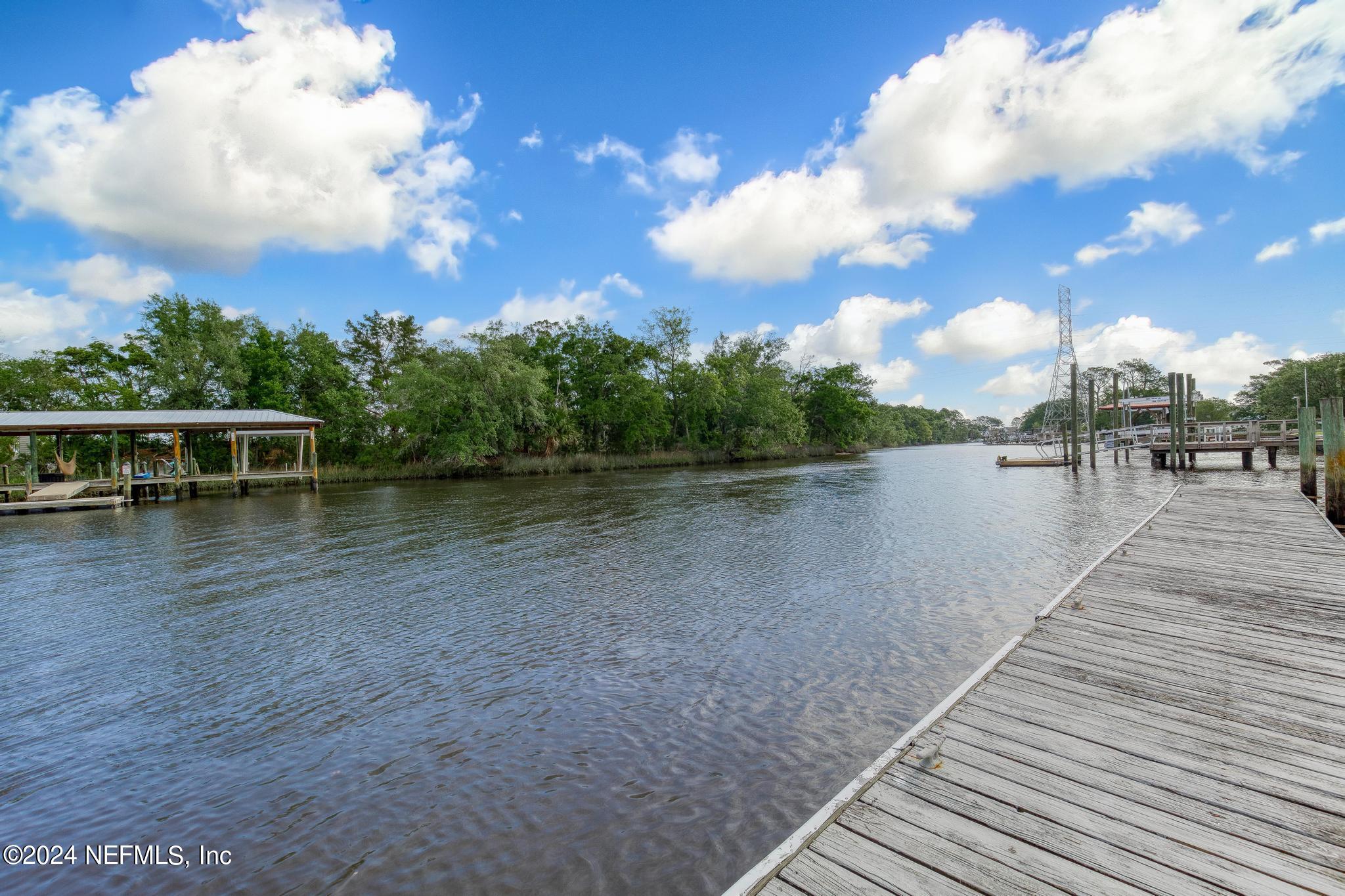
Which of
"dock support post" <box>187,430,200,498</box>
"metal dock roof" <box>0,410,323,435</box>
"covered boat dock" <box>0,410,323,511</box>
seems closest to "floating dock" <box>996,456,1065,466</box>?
"metal dock roof" <box>0,410,323,435</box>

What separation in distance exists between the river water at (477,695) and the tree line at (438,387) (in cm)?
2835

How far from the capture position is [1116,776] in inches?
125

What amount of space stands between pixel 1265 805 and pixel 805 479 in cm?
3088

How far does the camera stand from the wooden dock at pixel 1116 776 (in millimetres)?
2463

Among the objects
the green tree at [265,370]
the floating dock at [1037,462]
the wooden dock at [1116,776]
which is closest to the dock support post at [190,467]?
the green tree at [265,370]

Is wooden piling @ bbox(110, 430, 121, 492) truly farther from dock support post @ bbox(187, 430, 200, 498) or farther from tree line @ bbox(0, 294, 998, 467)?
tree line @ bbox(0, 294, 998, 467)

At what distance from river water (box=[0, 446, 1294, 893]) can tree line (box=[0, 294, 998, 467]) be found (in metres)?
28.3

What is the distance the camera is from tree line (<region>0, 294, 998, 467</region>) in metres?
39.9

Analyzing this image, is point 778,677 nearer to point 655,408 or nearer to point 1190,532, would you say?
point 1190,532

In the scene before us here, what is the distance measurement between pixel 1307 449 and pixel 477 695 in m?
20.1

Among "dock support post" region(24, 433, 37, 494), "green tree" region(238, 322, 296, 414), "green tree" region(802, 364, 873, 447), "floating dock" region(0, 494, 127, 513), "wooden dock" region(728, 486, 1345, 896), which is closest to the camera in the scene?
"wooden dock" region(728, 486, 1345, 896)

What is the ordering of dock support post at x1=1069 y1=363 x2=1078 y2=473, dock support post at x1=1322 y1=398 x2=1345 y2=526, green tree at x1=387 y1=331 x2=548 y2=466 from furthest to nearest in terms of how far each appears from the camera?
green tree at x1=387 y1=331 x2=548 y2=466 < dock support post at x1=1069 y1=363 x2=1078 y2=473 < dock support post at x1=1322 y1=398 x2=1345 y2=526

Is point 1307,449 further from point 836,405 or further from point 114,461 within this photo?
point 836,405

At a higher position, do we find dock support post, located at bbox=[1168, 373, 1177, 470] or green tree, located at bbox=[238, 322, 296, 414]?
green tree, located at bbox=[238, 322, 296, 414]
